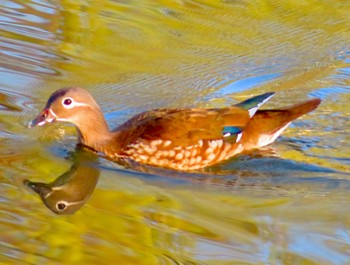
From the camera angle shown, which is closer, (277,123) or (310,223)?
(310,223)

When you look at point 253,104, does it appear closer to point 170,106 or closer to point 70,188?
point 170,106

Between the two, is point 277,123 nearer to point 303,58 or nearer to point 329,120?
point 329,120

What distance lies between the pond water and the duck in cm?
14

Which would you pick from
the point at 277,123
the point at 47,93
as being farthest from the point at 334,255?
the point at 47,93

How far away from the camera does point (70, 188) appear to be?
7.22m

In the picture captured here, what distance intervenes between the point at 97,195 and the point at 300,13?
510 centimetres

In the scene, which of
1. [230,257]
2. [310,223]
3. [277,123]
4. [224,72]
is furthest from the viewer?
[224,72]

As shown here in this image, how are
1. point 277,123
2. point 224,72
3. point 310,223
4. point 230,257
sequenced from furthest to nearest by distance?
point 224,72 → point 277,123 → point 310,223 → point 230,257

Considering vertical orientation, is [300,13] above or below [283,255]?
above

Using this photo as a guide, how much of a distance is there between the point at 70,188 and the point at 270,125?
6.57 feet

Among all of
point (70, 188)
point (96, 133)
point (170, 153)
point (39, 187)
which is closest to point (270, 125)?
point (170, 153)

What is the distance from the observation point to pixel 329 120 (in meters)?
8.76

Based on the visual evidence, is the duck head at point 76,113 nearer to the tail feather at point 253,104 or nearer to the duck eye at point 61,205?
the tail feather at point 253,104

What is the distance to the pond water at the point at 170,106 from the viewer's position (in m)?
6.18
